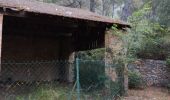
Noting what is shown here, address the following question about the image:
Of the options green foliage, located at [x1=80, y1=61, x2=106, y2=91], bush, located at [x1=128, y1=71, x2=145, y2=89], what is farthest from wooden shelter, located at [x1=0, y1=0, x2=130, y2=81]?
bush, located at [x1=128, y1=71, x2=145, y2=89]

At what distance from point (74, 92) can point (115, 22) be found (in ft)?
9.15

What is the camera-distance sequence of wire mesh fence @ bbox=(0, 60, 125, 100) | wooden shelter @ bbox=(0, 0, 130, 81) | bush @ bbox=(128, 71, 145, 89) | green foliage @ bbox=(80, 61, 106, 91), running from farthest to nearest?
bush @ bbox=(128, 71, 145, 89), green foliage @ bbox=(80, 61, 106, 91), wooden shelter @ bbox=(0, 0, 130, 81), wire mesh fence @ bbox=(0, 60, 125, 100)

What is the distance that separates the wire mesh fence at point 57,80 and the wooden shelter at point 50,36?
0.14 metres

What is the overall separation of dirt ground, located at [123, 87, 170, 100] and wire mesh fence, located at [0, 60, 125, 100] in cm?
94

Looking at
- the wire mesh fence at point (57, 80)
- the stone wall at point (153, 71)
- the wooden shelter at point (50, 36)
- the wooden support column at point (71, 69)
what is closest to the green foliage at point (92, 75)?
the wire mesh fence at point (57, 80)

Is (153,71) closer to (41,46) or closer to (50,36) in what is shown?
(50,36)

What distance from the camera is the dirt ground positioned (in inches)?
447

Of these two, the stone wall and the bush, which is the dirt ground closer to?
the bush

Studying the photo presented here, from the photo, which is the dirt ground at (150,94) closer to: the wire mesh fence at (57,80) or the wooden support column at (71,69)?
the wire mesh fence at (57,80)

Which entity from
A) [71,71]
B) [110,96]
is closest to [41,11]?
[110,96]

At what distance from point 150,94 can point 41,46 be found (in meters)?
5.08

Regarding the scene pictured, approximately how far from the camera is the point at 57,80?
551 inches

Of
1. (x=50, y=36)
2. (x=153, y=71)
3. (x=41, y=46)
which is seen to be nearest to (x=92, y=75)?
(x=41, y=46)

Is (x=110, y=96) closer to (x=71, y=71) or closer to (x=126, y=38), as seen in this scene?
(x=126, y=38)
